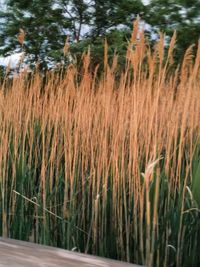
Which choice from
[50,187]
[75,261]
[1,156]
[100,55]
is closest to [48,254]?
[75,261]

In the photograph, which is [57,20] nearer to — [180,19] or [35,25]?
[35,25]

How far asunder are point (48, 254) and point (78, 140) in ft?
4.22

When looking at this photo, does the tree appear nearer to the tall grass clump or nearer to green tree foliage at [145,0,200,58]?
green tree foliage at [145,0,200,58]

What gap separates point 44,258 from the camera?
31.6 inches

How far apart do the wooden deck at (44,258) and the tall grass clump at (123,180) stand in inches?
23.6

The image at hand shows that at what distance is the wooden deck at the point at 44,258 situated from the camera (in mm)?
783

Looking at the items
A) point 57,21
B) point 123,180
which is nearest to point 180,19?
point 57,21

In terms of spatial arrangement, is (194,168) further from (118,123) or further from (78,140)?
(78,140)

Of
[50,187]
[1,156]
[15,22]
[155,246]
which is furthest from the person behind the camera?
[15,22]

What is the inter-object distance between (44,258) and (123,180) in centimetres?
93

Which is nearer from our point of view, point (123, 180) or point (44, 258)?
point (44, 258)

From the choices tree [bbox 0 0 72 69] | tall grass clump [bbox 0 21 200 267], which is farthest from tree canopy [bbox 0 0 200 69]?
tall grass clump [bbox 0 21 200 267]

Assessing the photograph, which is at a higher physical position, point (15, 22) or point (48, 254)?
point (15, 22)

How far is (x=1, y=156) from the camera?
216 cm
